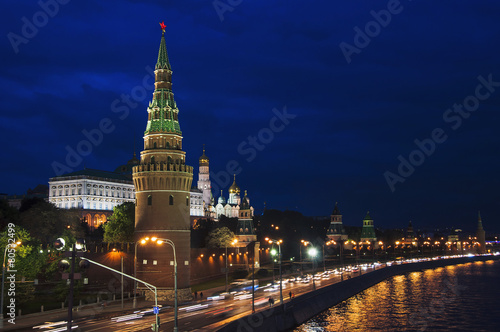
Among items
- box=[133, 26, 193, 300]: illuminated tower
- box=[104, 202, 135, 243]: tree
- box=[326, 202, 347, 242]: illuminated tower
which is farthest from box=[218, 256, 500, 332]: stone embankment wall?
box=[326, 202, 347, 242]: illuminated tower

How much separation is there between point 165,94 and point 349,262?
10845 centimetres

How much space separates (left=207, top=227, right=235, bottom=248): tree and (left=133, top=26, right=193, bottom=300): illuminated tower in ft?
159

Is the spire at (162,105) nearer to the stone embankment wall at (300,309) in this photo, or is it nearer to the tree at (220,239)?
the stone embankment wall at (300,309)

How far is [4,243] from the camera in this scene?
6144cm

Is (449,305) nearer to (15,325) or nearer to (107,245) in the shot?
(107,245)

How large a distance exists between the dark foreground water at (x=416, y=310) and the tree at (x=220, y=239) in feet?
109

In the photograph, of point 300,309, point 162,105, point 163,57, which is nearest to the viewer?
point 300,309

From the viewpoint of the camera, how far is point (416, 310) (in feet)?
259

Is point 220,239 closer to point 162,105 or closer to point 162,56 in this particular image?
point 162,105

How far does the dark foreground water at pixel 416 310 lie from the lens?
217ft

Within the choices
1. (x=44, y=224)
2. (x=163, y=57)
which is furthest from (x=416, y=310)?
(x=44, y=224)

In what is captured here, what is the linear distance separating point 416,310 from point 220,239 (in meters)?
54.3

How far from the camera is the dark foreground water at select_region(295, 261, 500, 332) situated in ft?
217

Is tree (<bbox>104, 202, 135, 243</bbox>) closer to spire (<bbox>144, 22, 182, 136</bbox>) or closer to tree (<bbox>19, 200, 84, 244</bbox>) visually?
tree (<bbox>19, 200, 84, 244</bbox>)
